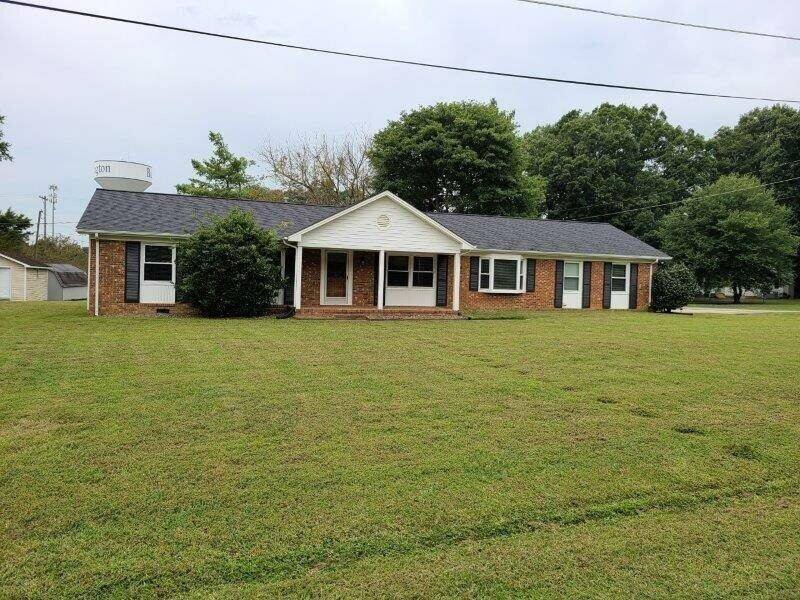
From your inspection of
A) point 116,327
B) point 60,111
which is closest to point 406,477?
point 116,327

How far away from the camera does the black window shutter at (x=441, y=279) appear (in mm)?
19875

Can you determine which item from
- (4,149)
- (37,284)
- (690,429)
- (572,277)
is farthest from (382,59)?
(37,284)

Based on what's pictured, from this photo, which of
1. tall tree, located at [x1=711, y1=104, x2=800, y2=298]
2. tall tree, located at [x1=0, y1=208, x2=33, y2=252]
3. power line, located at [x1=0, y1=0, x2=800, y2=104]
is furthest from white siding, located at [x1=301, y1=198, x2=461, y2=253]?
tall tree, located at [x1=711, y1=104, x2=800, y2=298]

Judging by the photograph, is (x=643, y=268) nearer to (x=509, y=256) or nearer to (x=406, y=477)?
(x=509, y=256)

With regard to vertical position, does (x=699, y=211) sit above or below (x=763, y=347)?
above

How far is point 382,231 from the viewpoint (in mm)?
17531

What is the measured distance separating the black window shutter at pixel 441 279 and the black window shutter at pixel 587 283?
6392mm

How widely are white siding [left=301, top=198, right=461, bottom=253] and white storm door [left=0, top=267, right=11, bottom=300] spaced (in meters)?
22.5

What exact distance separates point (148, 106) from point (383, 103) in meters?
16.8

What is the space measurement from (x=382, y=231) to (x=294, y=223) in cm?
367

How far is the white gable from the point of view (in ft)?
55.9

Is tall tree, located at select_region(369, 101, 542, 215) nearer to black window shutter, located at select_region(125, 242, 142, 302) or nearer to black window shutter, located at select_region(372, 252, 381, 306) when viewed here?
black window shutter, located at select_region(372, 252, 381, 306)

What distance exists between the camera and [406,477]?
13.8 ft

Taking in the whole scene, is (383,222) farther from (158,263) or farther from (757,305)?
(757,305)
